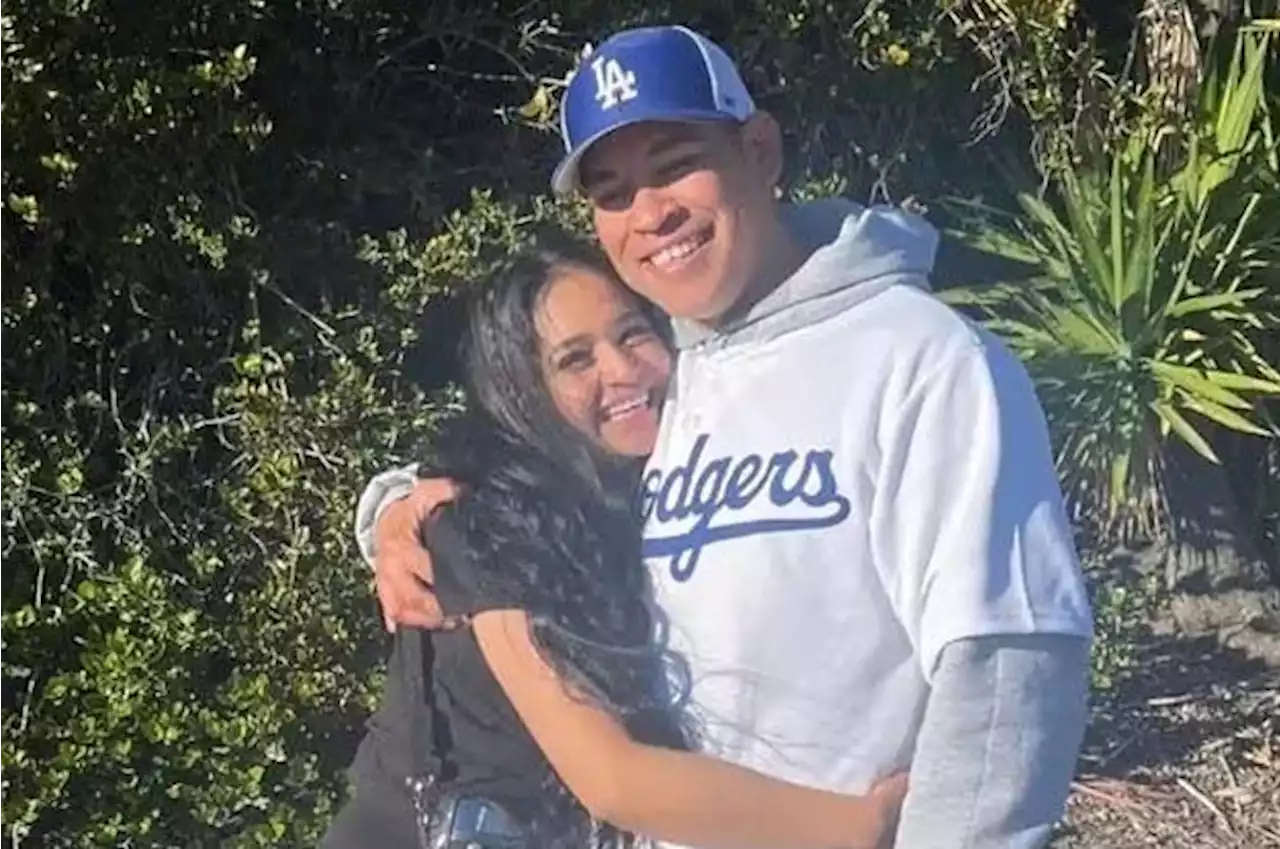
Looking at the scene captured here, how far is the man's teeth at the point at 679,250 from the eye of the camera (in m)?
2.85

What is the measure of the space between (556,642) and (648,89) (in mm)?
645

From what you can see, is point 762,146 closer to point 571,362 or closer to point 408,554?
point 571,362

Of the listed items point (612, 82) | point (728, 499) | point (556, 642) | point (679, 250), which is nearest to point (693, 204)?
point (679, 250)

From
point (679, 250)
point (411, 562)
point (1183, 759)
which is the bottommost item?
point (1183, 759)

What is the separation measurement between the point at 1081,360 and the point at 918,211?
22.0 inches

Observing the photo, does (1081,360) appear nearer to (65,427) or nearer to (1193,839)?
→ (1193,839)

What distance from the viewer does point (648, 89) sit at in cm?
281

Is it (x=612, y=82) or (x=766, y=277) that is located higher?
(x=612, y=82)

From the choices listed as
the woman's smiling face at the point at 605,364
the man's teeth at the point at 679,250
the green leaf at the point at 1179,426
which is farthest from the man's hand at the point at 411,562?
the green leaf at the point at 1179,426

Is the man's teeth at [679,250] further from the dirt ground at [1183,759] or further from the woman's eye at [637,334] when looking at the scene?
the dirt ground at [1183,759]

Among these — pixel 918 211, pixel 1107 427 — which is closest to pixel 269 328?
pixel 918 211

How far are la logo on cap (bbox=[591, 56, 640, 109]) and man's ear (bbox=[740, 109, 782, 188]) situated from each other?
0.14m

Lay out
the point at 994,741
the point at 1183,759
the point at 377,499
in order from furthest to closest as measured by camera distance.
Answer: the point at 1183,759, the point at 377,499, the point at 994,741

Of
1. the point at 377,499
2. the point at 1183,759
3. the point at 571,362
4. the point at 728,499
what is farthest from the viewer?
the point at 1183,759
